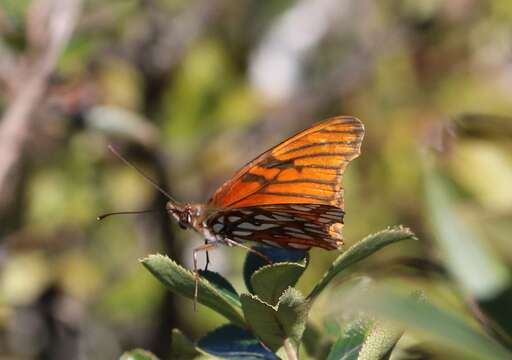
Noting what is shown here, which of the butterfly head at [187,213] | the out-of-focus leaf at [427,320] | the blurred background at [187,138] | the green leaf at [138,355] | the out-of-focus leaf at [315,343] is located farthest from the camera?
the blurred background at [187,138]

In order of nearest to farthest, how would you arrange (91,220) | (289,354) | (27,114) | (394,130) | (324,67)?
(289,354), (27,114), (91,220), (394,130), (324,67)

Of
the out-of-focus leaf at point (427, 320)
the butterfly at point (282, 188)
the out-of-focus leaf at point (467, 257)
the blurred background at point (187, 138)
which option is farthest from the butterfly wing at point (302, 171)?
the blurred background at point (187, 138)

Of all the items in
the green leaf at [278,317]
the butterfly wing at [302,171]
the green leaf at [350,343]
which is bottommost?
the green leaf at [350,343]

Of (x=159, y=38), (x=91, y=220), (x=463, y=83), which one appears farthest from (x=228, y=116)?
(x=463, y=83)

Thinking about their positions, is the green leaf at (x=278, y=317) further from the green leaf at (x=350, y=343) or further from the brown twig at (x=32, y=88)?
the brown twig at (x=32, y=88)

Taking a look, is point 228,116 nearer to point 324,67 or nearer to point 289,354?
point 324,67

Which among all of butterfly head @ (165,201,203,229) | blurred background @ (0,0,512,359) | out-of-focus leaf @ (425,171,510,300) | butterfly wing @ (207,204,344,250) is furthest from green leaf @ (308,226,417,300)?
blurred background @ (0,0,512,359)
